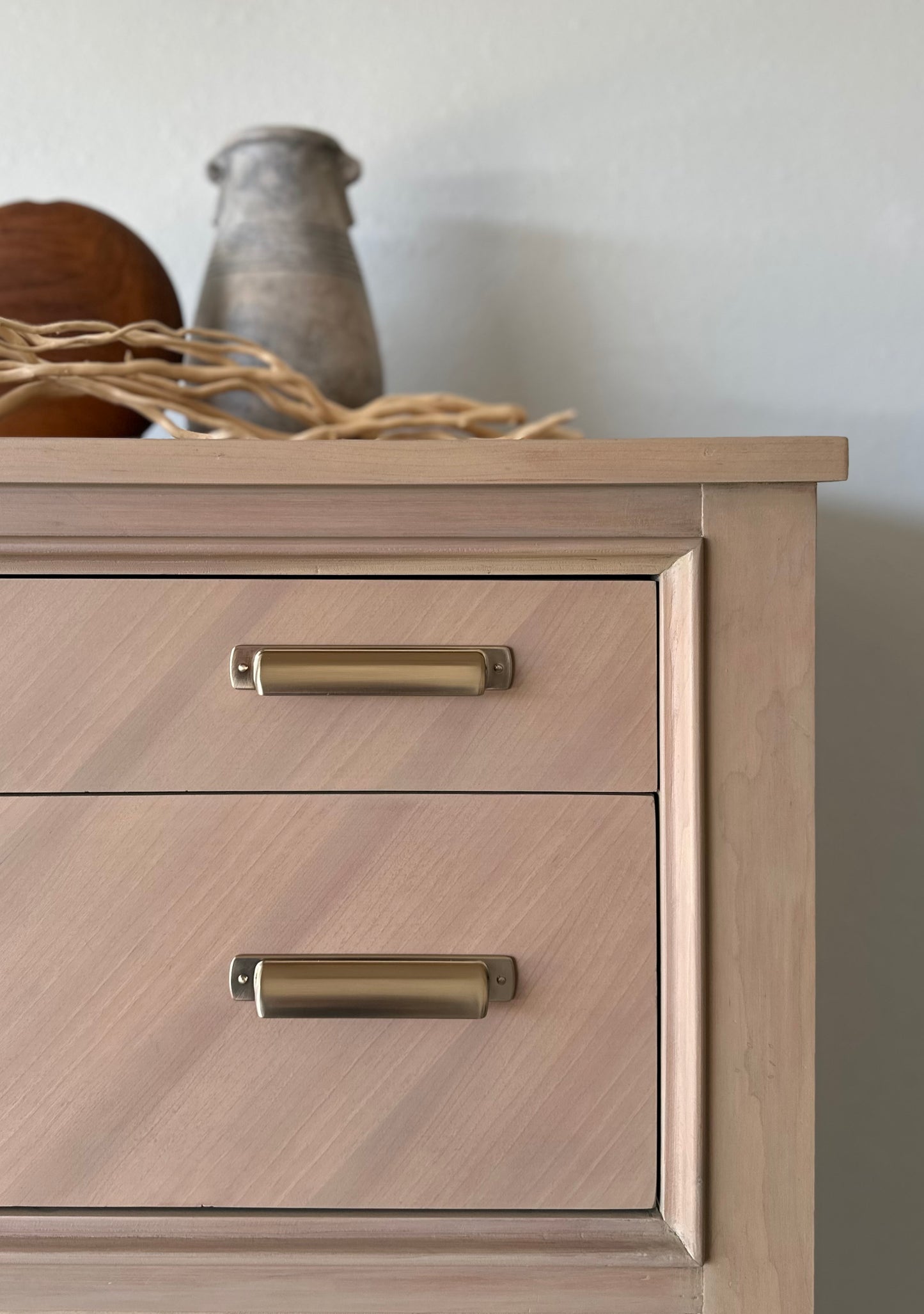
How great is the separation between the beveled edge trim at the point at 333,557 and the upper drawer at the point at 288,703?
1 centimetres

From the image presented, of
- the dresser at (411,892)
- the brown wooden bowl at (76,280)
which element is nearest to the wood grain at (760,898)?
the dresser at (411,892)

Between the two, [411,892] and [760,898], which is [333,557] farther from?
[760,898]

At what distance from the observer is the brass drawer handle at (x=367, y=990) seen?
55 cm

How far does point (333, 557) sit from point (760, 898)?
31cm

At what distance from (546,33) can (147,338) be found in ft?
1.92

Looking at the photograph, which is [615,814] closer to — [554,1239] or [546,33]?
[554,1239]

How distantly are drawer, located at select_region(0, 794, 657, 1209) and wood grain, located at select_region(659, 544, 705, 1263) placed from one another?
10mm

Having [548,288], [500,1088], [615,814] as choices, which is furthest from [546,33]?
[500,1088]

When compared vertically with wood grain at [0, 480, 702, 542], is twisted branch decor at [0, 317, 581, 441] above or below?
above

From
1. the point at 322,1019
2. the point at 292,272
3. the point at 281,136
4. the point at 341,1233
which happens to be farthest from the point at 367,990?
the point at 281,136

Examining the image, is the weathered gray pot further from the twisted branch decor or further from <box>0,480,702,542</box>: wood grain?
<box>0,480,702,542</box>: wood grain

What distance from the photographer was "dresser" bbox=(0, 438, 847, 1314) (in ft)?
1.81

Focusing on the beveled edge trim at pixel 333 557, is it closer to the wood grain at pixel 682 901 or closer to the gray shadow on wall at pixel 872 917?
the wood grain at pixel 682 901

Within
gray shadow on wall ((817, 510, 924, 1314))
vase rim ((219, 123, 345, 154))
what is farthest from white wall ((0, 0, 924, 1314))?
vase rim ((219, 123, 345, 154))
